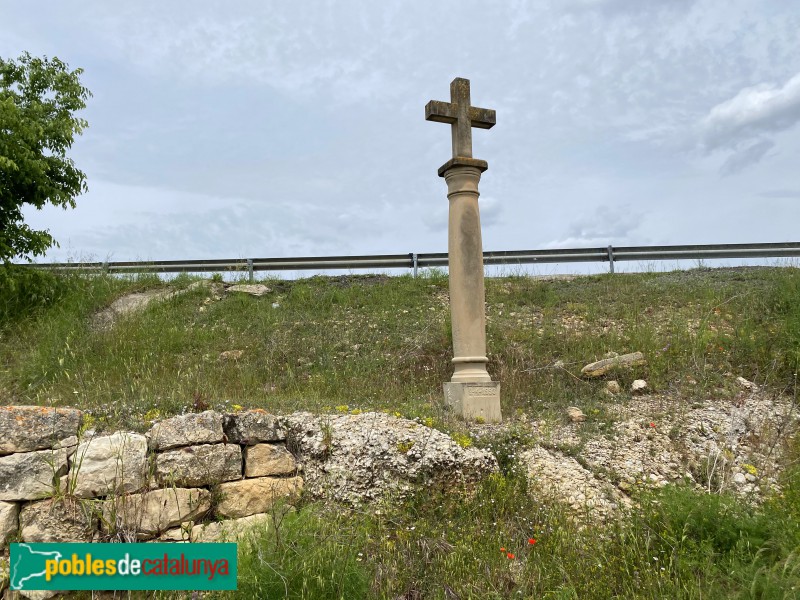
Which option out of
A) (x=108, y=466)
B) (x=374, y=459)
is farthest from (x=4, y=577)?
(x=374, y=459)

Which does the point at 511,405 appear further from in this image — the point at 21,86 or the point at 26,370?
the point at 21,86

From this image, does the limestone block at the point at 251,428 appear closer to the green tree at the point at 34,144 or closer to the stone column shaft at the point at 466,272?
the stone column shaft at the point at 466,272

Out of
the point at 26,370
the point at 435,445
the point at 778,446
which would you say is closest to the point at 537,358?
the point at 778,446

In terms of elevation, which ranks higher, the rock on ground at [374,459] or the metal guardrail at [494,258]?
the metal guardrail at [494,258]

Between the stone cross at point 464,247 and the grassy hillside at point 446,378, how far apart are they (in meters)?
0.58

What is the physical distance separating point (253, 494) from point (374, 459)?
967 mm

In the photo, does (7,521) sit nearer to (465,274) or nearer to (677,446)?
(465,274)

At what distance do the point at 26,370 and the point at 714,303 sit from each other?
10.3 metres

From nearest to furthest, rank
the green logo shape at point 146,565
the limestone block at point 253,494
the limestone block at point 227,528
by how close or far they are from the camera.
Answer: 1. the green logo shape at point 146,565
2. the limestone block at point 227,528
3. the limestone block at point 253,494

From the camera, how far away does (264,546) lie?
3814 millimetres

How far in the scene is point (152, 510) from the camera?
4.58m

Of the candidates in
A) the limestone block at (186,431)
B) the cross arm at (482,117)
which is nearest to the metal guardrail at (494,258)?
the cross arm at (482,117)

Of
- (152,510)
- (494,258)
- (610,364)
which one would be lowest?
(152,510)

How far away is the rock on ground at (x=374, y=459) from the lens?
5051mm
